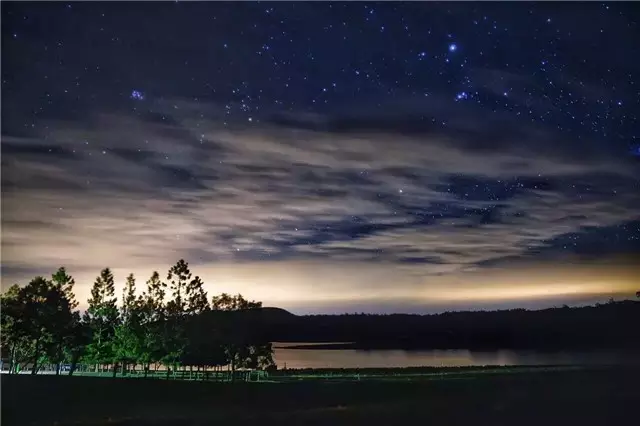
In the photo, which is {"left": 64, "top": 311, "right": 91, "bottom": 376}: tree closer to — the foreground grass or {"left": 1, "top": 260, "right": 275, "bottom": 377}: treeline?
{"left": 1, "top": 260, "right": 275, "bottom": 377}: treeline

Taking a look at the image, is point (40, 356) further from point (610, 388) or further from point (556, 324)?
point (610, 388)

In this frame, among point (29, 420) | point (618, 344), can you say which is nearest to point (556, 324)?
point (618, 344)

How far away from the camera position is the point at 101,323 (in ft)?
92.2

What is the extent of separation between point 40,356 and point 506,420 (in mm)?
26369

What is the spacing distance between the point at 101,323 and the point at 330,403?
1955cm

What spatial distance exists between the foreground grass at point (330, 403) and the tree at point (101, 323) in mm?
13444

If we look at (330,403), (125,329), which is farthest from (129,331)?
(330,403)

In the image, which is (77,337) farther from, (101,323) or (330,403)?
(330,403)

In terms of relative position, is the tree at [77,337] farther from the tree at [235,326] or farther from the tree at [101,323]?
the tree at [235,326]

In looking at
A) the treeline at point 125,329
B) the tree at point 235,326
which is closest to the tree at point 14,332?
the treeline at point 125,329

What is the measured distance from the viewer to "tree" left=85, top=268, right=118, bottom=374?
91.1 ft

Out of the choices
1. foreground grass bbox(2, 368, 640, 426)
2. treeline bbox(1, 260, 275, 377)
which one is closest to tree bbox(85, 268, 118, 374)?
treeline bbox(1, 260, 275, 377)

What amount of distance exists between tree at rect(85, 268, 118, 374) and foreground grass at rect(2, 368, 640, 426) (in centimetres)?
1344

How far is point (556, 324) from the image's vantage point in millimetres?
22922
